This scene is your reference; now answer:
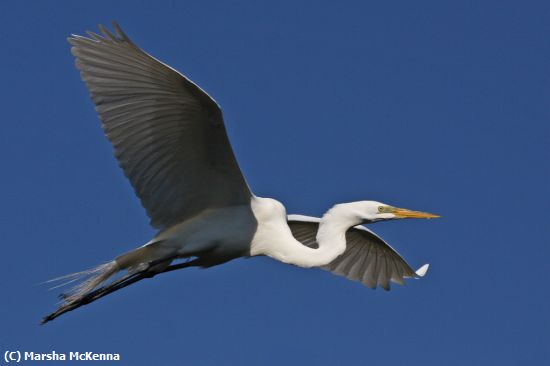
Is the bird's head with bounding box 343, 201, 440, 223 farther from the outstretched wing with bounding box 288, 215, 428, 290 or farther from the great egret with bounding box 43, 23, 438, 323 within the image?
the outstretched wing with bounding box 288, 215, 428, 290

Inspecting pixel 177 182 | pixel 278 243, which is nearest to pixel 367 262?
pixel 278 243

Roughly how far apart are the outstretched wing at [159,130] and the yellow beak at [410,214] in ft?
5.65

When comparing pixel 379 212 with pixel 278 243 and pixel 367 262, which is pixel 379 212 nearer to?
pixel 278 243

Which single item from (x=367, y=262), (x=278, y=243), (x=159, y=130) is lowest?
(x=367, y=262)

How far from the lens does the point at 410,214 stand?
32.0 feet

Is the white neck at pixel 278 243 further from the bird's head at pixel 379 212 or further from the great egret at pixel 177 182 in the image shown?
the bird's head at pixel 379 212

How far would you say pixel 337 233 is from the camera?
937cm

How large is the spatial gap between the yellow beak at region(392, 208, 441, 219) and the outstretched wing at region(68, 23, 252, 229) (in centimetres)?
172

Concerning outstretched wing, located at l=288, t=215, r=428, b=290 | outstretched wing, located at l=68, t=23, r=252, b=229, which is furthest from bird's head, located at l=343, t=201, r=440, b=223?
outstretched wing, located at l=288, t=215, r=428, b=290

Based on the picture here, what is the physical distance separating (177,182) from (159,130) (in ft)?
2.28

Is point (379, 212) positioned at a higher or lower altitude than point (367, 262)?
higher

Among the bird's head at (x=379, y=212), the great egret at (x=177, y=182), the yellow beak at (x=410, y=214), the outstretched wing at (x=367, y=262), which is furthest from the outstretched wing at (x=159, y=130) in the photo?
the outstretched wing at (x=367, y=262)

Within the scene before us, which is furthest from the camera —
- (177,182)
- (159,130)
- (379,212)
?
(379,212)

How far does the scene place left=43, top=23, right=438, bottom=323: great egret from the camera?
317 inches
